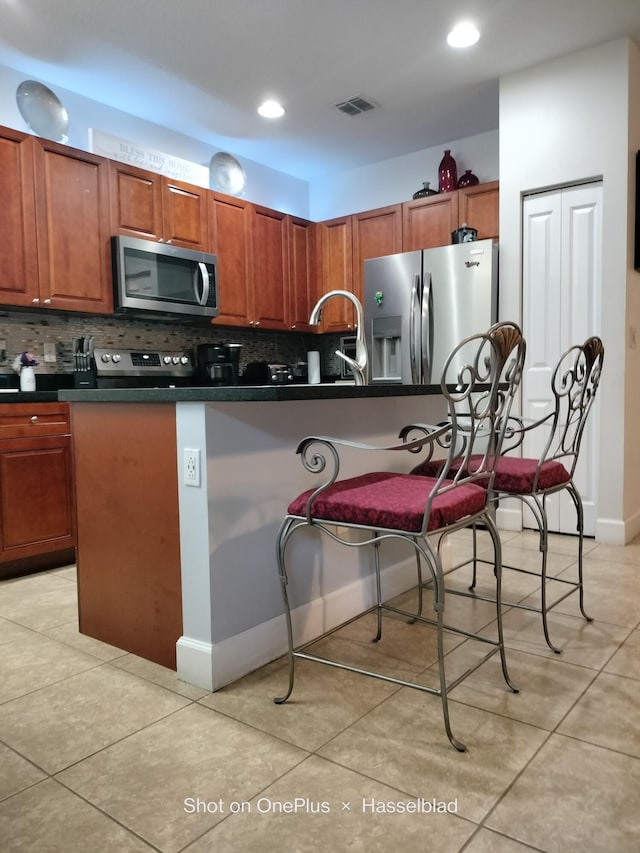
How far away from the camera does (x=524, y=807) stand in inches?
48.8

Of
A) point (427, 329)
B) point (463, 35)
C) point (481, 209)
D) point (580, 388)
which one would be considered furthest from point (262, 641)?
point (481, 209)

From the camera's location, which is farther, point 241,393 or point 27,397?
point 27,397

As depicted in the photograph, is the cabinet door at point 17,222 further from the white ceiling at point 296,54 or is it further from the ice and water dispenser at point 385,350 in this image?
the ice and water dispenser at point 385,350

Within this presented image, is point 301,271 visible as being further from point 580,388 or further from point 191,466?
point 191,466

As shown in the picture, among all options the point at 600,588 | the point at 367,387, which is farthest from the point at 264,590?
the point at 600,588

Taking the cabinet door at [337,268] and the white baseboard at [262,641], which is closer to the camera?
the white baseboard at [262,641]

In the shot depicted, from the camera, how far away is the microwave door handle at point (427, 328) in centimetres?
386

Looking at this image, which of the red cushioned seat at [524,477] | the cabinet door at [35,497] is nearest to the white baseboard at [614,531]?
the red cushioned seat at [524,477]

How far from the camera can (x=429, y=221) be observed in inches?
172

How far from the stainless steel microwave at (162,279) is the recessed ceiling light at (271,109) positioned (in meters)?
0.99

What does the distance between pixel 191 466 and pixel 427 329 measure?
2.47 meters

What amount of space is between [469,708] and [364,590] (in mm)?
737

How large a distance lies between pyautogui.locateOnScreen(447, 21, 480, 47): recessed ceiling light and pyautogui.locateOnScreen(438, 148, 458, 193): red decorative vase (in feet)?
3.96

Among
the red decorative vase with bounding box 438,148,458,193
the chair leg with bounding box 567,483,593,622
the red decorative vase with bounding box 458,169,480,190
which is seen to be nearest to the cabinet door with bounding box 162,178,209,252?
the red decorative vase with bounding box 438,148,458,193
